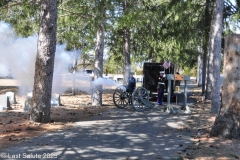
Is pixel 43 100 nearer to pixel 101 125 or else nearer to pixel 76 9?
pixel 101 125

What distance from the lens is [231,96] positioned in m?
8.30

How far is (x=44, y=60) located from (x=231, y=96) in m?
5.80

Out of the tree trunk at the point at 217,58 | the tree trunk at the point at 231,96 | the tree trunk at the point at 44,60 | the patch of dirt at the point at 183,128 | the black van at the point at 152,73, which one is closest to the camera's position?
the patch of dirt at the point at 183,128

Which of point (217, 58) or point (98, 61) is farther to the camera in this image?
point (98, 61)

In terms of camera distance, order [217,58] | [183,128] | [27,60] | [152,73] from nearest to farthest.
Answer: [183,128]
[217,58]
[152,73]
[27,60]

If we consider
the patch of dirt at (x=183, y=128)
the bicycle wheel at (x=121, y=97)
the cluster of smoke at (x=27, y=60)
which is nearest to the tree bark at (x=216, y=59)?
the patch of dirt at (x=183, y=128)

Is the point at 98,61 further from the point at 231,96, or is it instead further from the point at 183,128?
the point at 231,96

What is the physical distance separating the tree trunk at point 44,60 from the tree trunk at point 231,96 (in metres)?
5.40

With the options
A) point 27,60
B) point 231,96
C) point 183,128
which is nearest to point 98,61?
point 183,128

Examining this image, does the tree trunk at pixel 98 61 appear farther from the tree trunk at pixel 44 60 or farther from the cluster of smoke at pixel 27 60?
the cluster of smoke at pixel 27 60

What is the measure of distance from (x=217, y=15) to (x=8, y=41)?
17684mm

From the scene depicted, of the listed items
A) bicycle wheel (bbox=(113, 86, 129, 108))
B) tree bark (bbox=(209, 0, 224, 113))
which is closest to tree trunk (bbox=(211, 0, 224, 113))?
tree bark (bbox=(209, 0, 224, 113))

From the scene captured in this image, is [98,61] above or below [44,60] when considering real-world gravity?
above

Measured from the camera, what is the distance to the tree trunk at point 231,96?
8.27 metres
